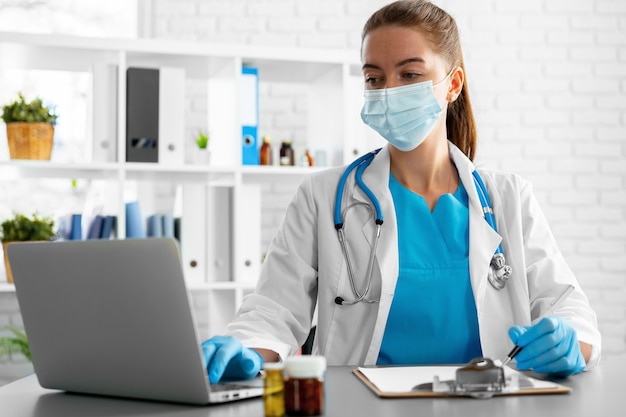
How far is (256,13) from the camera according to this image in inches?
Answer: 140

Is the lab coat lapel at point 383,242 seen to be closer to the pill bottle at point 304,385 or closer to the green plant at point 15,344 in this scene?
the pill bottle at point 304,385

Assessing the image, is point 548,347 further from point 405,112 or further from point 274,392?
point 405,112

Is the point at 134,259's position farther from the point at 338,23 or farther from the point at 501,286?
the point at 338,23

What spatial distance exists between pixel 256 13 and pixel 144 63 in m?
0.76

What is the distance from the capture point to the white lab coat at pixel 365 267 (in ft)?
5.20

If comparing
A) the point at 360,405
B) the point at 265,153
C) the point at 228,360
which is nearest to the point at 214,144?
the point at 265,153

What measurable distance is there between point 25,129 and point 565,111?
97.7 inches

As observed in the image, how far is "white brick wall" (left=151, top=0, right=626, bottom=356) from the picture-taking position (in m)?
3.72

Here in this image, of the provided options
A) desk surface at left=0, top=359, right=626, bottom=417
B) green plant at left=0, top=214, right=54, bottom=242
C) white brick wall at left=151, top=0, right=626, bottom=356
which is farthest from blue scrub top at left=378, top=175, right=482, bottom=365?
white brick wall at left=151, top=0, right=626, bottom=356

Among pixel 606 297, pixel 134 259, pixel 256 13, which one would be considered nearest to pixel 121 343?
pixel 134 259

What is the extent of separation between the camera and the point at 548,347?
1.17m

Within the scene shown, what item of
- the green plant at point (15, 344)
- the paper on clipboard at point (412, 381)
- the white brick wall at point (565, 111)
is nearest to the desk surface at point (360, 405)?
the paper on clipboard at point (412, 381)

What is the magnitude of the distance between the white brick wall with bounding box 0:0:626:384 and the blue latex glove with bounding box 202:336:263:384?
2.68 m

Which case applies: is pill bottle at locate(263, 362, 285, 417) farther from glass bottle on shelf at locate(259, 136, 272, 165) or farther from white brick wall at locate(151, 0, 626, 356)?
white brick wall at locate(151, 0, 626, 356)
